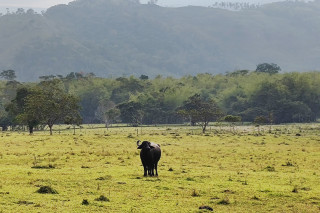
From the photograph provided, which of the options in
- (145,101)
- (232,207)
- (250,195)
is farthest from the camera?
(145,101)

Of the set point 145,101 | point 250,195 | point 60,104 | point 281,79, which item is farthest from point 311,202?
point 281,79

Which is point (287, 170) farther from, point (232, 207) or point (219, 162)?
point (232, 207)

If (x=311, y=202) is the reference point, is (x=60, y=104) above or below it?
above

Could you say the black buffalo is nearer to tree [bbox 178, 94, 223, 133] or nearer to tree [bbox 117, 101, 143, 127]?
tree [bbox 178, 94, 223, 133]

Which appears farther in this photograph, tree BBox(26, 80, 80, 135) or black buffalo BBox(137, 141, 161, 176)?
tree BBox(26, 80, 80, 135)

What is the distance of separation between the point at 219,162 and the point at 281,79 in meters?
142

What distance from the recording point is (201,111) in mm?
112500

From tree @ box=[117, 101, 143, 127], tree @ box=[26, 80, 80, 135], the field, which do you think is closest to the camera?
the field

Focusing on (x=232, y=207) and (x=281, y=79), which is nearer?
(x=232, y=207)

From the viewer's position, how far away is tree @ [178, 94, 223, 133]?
109 m

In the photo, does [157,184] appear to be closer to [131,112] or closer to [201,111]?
[201,111]

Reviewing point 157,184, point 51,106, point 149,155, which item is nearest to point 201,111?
point 51,106

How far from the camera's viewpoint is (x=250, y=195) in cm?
2525

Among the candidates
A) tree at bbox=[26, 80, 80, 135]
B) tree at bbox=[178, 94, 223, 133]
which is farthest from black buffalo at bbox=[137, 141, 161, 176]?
tree at bbox=[178, 94, 223, 133]
